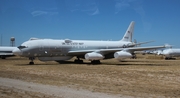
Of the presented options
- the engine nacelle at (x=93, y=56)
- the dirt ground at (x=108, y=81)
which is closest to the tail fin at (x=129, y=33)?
the engine nacelle at (x=93, y=56)

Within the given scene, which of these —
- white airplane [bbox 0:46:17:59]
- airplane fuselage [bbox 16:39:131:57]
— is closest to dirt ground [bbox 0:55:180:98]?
airplane fuselage [bbox 16:39:131:57]

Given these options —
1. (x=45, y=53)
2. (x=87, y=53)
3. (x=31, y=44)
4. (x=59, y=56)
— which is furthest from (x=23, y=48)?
(x=87, y=53)

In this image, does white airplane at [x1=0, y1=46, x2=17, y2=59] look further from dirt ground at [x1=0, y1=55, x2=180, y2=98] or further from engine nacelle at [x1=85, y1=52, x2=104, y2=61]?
dirt ground at [x1=0, y1=55, x2=180, y2=98]

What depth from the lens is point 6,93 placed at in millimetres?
9289

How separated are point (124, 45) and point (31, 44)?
1782 cm

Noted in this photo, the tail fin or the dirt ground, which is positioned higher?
the tail fin

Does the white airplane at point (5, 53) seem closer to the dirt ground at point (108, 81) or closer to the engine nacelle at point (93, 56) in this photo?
the engine nacelle at point (93, 56)

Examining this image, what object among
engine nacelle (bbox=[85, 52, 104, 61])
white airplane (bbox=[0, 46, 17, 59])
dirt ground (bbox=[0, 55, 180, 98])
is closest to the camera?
dirt ground (bbox=[0, 55, 180, 98])

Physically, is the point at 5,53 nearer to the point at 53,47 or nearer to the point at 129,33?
the point at 53,47

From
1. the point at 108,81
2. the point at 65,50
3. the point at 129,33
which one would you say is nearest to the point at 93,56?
the point at 65,50

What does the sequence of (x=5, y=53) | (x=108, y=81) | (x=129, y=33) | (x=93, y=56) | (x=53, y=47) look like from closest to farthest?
(x=108, y=81) < (x=93, y=56) < (x=53, y=47) < (x=129, y=33) < (x=5, y=53)

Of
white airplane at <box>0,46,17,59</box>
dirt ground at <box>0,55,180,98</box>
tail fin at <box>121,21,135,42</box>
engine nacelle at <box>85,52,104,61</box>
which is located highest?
tail fin at <box>121,21,135,42</box>

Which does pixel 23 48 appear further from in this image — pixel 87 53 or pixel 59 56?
pixel 87 53

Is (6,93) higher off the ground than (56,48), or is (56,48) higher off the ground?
(56,48)
